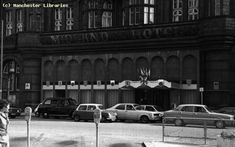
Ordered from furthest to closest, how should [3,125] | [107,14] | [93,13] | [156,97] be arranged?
[107,14] < [93,13] < [156,97] < [3,125]

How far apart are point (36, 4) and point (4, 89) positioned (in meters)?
9.98

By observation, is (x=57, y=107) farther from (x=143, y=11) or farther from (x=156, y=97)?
(x=143, y=11)

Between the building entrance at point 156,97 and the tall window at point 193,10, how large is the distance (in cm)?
746

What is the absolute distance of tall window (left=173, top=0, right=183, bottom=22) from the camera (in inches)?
1585

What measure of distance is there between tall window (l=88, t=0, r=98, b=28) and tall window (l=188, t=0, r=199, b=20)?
9585 mm

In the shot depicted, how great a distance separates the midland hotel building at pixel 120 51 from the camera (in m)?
35.5

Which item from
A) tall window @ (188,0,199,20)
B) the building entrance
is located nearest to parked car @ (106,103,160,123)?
the building entrance

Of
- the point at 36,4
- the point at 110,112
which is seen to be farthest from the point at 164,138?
the point at 36,4

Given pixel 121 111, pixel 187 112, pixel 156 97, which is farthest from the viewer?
pixel 156 97

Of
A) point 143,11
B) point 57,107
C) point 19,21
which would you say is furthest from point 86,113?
point 19,21

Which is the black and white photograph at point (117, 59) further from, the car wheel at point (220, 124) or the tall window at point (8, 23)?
the car wheel at point (220, 124)

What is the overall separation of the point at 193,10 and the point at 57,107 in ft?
51.8

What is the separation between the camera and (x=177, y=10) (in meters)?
40.5

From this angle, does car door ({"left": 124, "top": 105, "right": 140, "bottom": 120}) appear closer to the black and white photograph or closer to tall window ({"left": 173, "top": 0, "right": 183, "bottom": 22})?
the black and white photograph
